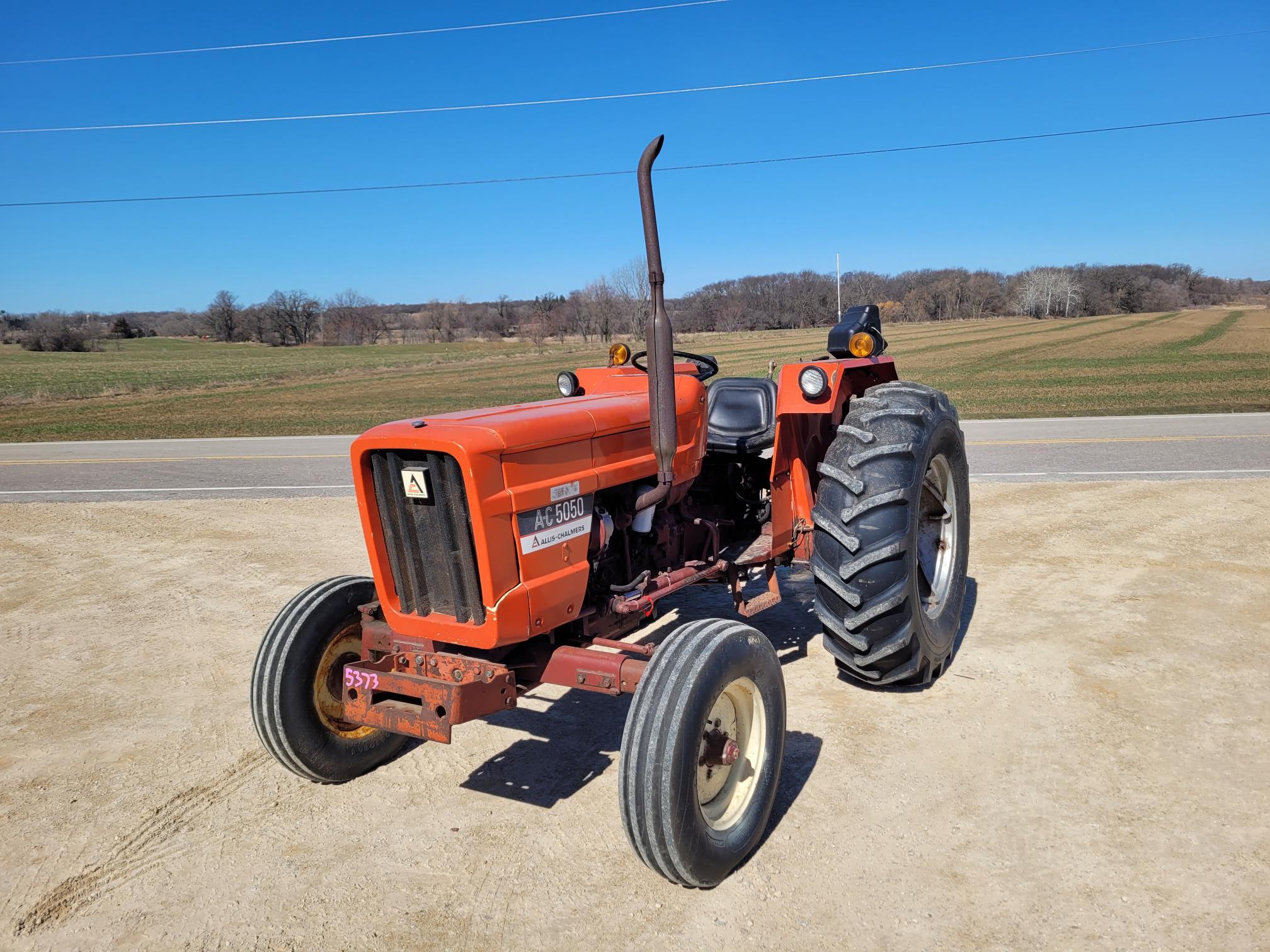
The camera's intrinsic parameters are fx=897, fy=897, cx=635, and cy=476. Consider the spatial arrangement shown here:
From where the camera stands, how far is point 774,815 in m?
3.33

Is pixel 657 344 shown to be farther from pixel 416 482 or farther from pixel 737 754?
pixel 737 754

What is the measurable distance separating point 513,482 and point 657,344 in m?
0.69

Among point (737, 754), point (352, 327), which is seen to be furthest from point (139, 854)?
point (352, 327)

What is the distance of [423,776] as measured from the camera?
374 centimetres

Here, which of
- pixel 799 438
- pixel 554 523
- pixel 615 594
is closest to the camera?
pixel 554 523

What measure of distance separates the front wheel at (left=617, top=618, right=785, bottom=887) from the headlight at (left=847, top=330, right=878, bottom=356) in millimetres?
2264

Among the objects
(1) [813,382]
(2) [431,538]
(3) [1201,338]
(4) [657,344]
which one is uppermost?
(4) [657,344]

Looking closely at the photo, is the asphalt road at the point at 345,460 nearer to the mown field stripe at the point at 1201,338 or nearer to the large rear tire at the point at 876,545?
the large rear tire at the point at 876,545

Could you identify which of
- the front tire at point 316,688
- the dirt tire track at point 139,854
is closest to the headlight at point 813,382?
the front tire at point 316,688

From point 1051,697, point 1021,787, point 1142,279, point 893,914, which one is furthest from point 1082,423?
point 1142,279

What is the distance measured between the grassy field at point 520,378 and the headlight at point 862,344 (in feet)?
35.1

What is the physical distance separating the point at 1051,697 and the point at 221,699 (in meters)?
4.09

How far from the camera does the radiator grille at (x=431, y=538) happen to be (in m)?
3.04

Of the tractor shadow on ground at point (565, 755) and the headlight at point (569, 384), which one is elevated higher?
the headlight at point (569, 384)
